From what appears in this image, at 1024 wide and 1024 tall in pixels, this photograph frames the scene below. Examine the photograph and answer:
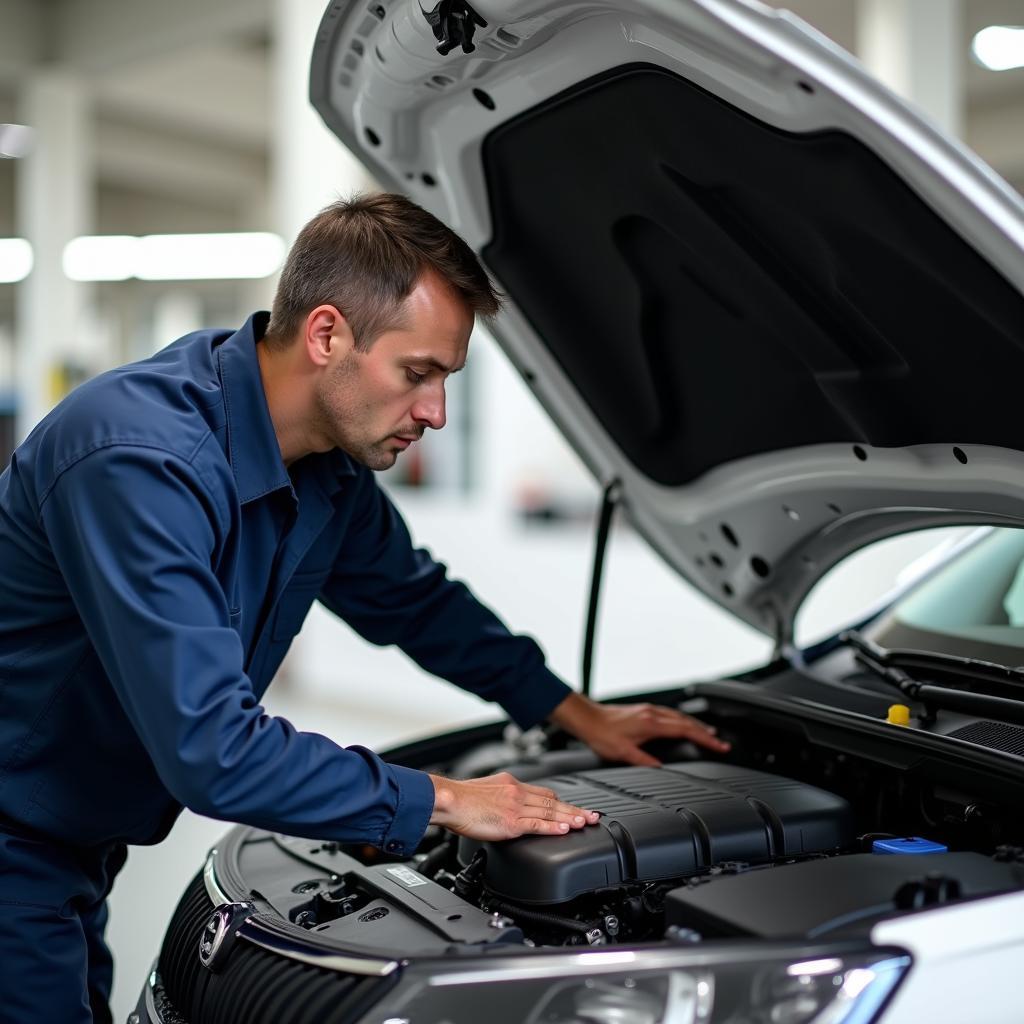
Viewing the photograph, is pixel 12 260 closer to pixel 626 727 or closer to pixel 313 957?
pixel 626 727

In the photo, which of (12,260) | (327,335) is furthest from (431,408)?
(12,260)

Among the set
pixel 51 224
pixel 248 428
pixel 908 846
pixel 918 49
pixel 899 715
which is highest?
pixel 51 224

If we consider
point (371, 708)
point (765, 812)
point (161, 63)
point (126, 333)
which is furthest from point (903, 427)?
point (126, 333)

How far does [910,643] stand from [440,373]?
933 millimetres

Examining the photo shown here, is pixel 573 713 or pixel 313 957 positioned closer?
pixel 313 957

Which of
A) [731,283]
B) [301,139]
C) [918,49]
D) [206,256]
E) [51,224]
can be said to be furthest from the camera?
[206,256]

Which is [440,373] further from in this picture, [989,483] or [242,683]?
[989,483]

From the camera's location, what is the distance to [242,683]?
134cm

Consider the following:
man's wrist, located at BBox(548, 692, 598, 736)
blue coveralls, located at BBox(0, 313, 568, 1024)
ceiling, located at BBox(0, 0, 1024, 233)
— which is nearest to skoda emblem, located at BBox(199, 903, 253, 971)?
blue coveralls, located at BBox(0, 313, 568, 1024)

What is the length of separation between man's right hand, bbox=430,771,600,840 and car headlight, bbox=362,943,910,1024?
1.10 feet

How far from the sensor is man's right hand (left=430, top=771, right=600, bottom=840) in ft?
4.83

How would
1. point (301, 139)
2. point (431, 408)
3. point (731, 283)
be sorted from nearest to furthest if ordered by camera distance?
1. point (431, 408)
2. point (731, 283)
3. point (301, 139)

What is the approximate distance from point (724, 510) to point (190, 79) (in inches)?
307

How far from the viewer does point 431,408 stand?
161 centimetres
